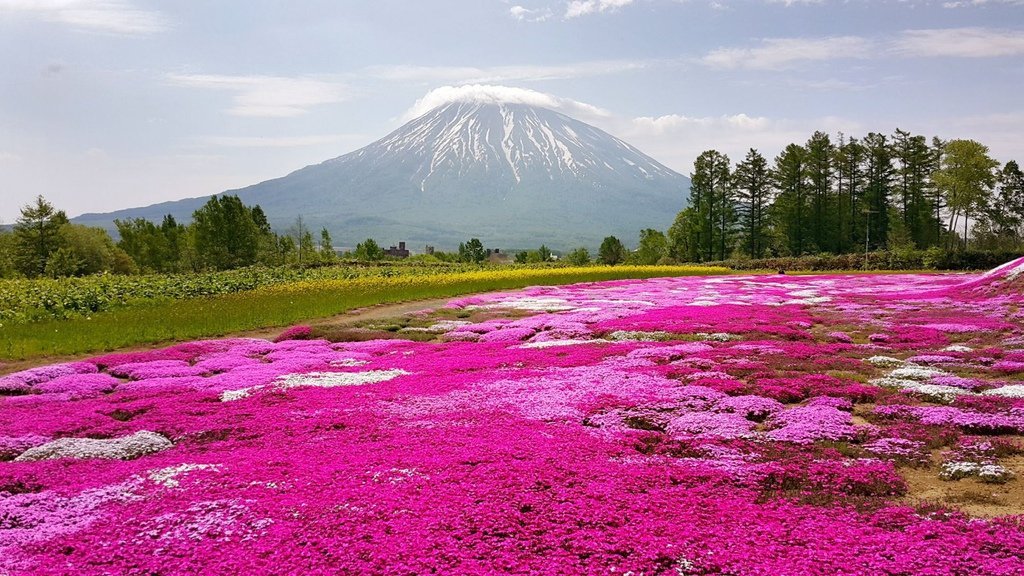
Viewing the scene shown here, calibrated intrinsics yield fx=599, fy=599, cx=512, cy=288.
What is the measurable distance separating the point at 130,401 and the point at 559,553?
9.37m

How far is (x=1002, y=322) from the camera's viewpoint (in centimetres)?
1786

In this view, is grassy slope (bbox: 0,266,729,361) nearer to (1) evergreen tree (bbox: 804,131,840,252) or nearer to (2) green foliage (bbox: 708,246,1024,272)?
(2) green foliage (bbox: 708,246,1024,272)

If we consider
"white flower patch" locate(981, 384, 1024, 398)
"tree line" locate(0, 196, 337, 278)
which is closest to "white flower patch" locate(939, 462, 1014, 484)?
"white flower patch" locate(981, 384, 1024, 398)

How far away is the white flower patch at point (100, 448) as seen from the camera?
25.1 feet

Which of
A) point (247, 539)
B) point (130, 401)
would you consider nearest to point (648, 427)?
point (247, 539)

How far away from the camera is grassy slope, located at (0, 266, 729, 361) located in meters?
16.9

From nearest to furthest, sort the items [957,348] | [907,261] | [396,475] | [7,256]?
[396,475] < [957,348] < [907,261] < [7,256]

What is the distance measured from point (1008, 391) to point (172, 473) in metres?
12.4

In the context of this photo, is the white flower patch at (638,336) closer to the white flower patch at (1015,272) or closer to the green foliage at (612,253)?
the white flower patch at (1015,272)

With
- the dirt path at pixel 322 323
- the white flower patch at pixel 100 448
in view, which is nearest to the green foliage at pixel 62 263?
the dirt path at pixel 322 323

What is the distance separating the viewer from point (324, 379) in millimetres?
12531

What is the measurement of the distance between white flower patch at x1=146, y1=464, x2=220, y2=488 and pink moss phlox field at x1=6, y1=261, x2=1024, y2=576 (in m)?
0.04

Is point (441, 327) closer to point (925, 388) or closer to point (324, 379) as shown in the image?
point (324, 379)

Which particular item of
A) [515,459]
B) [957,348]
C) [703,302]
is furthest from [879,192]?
[515,459]
